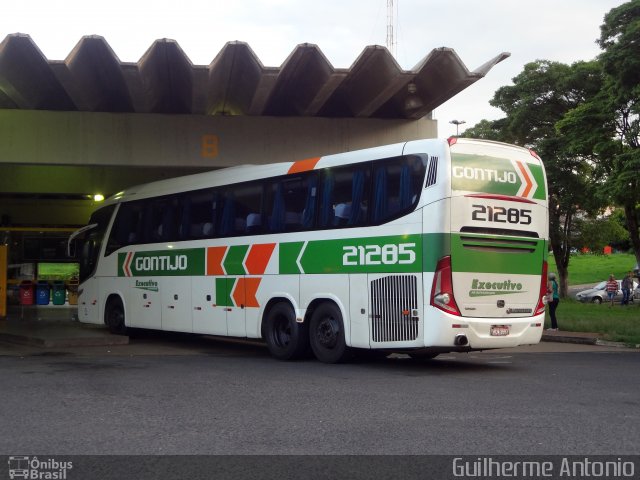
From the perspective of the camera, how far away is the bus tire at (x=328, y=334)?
13.7 metres

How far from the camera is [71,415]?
830 centimetres

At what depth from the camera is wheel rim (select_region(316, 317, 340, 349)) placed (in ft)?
45.2

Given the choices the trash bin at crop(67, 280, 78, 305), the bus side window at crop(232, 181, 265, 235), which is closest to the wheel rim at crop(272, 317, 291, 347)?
the bus side window at crop(232, 181, 265, 235)

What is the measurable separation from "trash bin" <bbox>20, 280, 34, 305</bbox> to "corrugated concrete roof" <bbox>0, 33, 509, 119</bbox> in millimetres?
9548

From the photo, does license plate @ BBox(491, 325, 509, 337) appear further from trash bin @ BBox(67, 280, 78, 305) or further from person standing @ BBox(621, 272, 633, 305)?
person standing @ BBox(621, 272, 633, 305)

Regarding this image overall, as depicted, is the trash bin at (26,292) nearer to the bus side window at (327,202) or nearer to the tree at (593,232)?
the bus side window at (327,202)

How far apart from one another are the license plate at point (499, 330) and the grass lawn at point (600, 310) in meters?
8.39

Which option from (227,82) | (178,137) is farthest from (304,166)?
(178,137)

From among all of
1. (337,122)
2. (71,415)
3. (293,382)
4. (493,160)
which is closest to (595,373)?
(493,160)

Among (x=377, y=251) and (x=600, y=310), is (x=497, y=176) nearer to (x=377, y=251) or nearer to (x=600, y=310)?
(x=377, y=251)

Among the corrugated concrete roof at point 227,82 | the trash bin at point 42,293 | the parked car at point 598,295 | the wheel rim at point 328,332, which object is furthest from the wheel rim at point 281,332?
the parked car at point 598,295

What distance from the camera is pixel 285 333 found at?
49.1ft
